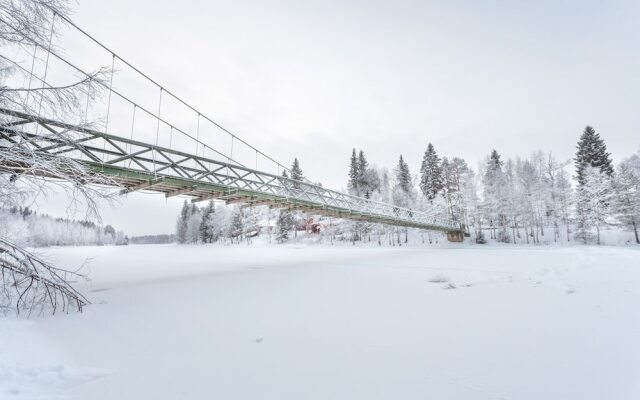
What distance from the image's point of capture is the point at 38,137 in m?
4.03

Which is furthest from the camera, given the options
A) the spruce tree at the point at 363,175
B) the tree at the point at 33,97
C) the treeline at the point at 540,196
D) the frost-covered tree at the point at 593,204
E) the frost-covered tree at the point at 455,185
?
the spruce tree at the point at 363,175

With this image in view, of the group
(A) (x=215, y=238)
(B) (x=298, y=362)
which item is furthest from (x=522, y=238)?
(A) (x=215, y=238)

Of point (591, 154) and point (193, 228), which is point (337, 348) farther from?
point (193, 228)

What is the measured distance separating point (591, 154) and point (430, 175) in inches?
778

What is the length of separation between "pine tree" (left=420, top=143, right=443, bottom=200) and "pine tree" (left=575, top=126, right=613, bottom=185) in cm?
1697

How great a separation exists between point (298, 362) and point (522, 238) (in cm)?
4186

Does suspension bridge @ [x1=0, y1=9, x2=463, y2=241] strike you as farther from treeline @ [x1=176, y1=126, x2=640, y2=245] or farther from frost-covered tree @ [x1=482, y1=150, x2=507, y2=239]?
frost-covered tree @ [x1=482, y1=150, x2=507, y2=239]

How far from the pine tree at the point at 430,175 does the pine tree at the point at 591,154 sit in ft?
55.7

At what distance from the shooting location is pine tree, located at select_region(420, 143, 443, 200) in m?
46.6

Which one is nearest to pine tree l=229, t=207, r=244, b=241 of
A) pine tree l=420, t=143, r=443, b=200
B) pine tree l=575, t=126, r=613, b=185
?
pine tree l=420, t=143, r=443, b=200

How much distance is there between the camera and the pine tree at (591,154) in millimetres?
34750

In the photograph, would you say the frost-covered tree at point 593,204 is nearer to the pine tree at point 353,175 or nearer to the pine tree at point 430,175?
the pine tree at point 430,175

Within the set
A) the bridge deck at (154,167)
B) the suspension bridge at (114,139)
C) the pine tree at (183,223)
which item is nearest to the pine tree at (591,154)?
the suspension bridge at (114,139)

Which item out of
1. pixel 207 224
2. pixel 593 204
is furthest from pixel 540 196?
pixel 207 224
